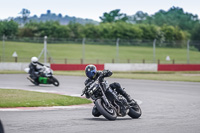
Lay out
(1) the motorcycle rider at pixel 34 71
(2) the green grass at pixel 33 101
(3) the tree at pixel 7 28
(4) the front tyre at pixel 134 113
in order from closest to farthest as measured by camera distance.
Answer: (4) the front tyre at pixel 134 113 → (2) the green grass at pixel 33 101 → (1) the motorcycle rider at pixel 34 71 → (3) the tree at pixel 7 28

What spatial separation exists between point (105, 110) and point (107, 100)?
0.23 metres

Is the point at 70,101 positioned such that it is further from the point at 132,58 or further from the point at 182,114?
the point at 132,58

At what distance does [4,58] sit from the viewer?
38.7m

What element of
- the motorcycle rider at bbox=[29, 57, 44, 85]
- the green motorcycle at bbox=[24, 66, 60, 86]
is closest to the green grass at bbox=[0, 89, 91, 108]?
the green motorcycle at bbox=[24, 66, 60, 86]

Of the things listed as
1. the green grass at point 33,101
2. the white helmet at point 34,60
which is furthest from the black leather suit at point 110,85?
the white helmet at point 34,60

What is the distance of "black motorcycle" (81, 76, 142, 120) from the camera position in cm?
980

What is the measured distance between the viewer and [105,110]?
9.78 meters

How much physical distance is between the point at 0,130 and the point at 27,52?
1441 inches

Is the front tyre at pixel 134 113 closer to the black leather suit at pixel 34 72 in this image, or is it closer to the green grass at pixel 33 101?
the green grass at pixel 33 101

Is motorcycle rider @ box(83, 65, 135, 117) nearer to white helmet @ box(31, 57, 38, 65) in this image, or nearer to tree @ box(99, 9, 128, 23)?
white helmet @ box(31, 57, 38, 65)

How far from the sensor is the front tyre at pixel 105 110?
31.9ft

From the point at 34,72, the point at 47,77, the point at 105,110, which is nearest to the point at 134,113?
the point at 105,110

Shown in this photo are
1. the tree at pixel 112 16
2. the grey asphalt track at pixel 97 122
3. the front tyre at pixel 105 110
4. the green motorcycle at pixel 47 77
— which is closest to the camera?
the grey asphalt track at pixel 97 122

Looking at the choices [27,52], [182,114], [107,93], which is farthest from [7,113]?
[27,52]
